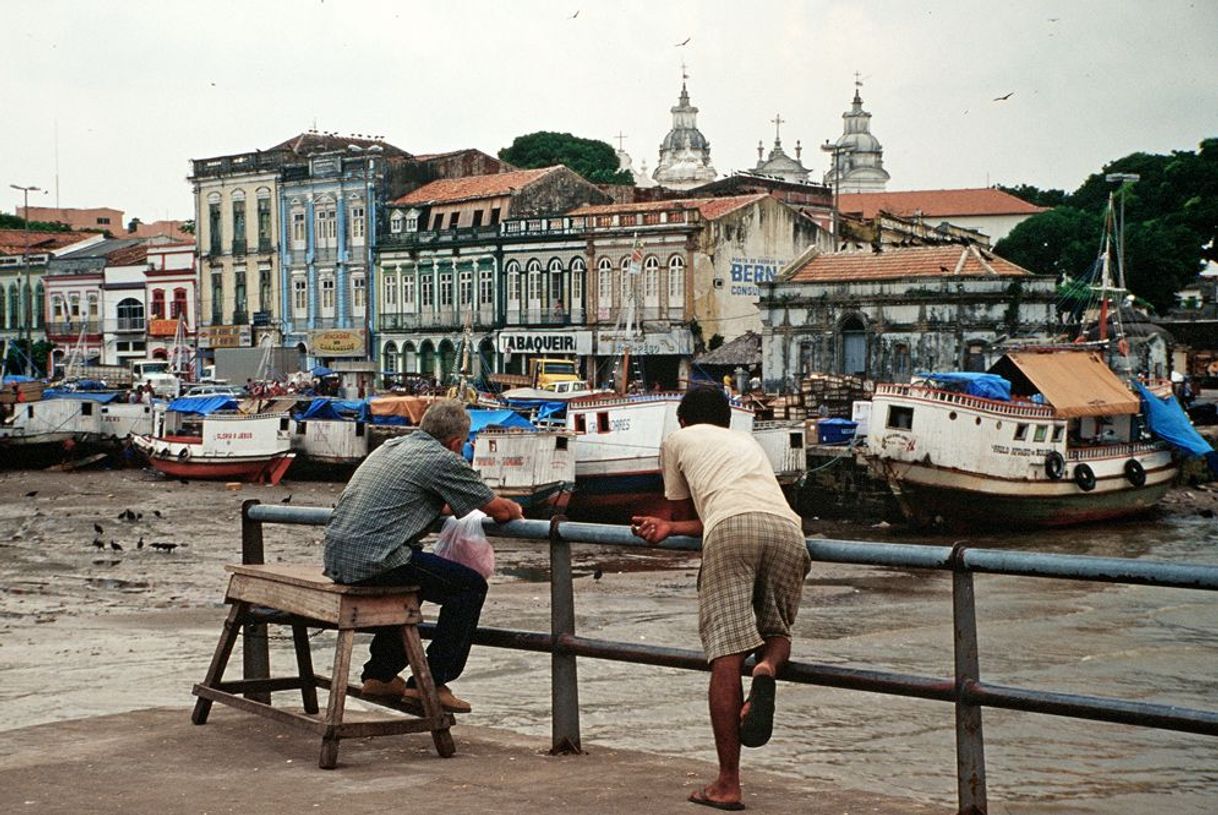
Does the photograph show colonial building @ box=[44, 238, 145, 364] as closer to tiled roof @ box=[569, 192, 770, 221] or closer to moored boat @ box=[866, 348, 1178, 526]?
tiled roof @ box=[569, 192, 770, 221]

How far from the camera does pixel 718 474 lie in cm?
522

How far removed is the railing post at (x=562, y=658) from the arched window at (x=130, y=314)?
228 feet

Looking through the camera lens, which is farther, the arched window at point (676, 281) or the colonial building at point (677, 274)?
the arched window at point (676, 281)

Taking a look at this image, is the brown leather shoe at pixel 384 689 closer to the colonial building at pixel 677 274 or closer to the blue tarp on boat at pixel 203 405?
the blue tarp on boat at pixel 203 405

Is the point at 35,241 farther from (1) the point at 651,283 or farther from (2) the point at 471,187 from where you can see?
(1) the point at 651,283

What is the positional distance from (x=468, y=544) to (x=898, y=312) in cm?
3862

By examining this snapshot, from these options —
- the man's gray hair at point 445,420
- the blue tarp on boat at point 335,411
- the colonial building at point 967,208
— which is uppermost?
the colonial building at point 967,208

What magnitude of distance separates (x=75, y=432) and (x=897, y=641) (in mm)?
35374

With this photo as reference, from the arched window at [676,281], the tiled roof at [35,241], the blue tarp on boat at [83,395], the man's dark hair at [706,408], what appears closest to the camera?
the man's dark hair at [706,408]

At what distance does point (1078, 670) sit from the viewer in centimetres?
1322

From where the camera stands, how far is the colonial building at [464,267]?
2242 inches

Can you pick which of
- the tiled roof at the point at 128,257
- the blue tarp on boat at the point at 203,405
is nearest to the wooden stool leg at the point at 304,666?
the blue tarp on boat at the point at 203,405

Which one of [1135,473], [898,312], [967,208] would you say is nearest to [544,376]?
[898,312]

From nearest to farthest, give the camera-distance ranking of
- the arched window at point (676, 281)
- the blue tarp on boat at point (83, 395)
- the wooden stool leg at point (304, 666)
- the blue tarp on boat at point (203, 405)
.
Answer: the wooden stool leg at point (304, 666) → the blue tarp on boat at point (203, 405) → the blue tarp on boat at point (83, 395) → the arched window at point (676, 281)
